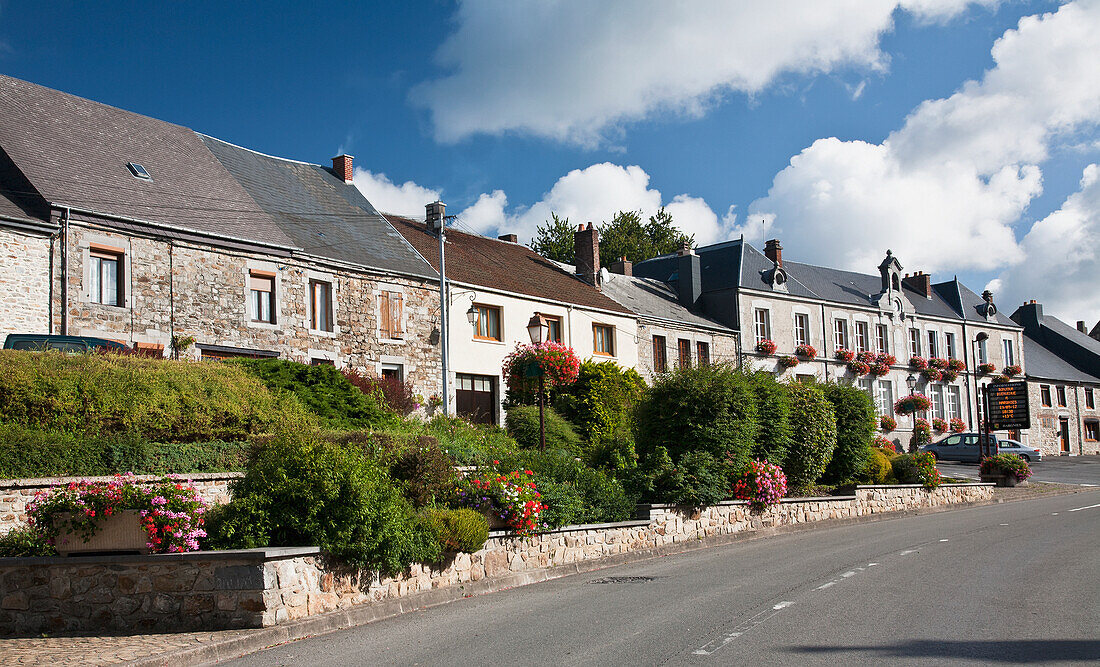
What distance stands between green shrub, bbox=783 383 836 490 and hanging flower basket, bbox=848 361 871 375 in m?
23.8

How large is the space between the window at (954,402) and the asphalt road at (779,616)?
1494 inches

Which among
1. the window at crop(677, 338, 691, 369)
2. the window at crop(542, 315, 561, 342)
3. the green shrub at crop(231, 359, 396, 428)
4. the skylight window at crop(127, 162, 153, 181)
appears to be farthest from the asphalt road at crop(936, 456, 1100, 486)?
the skylight window at crop(127, 162, 153, 181)

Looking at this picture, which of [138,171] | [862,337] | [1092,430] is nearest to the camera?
[138,171]

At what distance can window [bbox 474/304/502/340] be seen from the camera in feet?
99.5

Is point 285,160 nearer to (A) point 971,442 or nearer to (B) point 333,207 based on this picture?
(B) point 333,207

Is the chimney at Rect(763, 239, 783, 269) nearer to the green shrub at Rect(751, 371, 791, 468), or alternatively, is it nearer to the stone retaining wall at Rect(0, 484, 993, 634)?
the green shrub at Rect(751, 371, 791, 468)

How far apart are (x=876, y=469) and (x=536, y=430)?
10.4 m

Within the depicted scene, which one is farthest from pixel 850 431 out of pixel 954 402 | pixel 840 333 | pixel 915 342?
pixel 954 402

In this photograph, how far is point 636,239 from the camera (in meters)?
58.0

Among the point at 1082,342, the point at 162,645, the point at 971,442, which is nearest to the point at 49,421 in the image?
the point at 162,645

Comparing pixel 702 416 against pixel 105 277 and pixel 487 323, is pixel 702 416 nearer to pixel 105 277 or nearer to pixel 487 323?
pixel 487 323

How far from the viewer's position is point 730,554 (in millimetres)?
16469

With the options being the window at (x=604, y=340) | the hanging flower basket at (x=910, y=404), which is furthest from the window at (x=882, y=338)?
the window at (x=604, y=340)

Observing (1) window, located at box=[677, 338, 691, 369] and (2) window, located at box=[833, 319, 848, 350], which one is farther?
(2) window, located at box=[833, 319, 848, 350]
